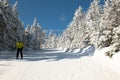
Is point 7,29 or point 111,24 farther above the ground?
point 7,29

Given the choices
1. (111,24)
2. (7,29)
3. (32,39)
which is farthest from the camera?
(32,39)

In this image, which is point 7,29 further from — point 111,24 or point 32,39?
point 32,39

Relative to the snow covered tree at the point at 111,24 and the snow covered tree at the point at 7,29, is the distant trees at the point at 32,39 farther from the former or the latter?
the snow covered tree at the point at 111,24

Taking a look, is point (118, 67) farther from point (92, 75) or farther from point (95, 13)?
point (95, 13)

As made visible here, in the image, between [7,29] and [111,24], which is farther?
[7,29]

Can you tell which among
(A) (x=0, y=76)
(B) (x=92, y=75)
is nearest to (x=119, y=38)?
(B) (x=92, y=75)

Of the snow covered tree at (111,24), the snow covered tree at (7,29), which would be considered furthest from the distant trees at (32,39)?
the snow covered tree at (111,24)

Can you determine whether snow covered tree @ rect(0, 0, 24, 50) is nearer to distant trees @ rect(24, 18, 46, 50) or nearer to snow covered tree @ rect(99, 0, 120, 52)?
distant trees @ rect(24, 18, 46, 50)

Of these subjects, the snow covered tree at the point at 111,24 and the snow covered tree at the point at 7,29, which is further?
the snow covered tree at the point at 7,29

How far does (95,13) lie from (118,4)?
110ft

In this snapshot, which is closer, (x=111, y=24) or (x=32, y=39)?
(x=111, y=24)

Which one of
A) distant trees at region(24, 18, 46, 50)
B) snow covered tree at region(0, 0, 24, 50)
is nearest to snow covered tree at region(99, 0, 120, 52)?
snow covered tree at region(0, 0, 24, 50)

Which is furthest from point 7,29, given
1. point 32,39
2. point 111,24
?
point 32,39

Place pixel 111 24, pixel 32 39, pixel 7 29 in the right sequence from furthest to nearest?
pixel 32 39
pixel 7 29
pixel 111 24
